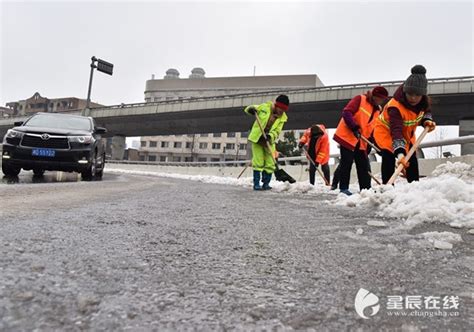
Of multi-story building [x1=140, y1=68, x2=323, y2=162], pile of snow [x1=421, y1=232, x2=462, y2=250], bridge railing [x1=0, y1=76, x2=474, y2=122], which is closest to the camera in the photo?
pile of snow [x1=421, y1=232, x2=462, y2=250]

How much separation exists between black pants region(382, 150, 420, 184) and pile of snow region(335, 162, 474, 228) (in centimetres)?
133

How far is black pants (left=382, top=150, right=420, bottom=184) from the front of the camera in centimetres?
491

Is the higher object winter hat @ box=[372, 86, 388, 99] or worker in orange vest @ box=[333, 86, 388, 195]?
winter hat @ box=[372, 86, 388, 99]

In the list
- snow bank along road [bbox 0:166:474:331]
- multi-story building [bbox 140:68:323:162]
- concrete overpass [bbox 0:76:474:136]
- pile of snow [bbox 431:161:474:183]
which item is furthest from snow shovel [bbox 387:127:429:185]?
multi-story building [bbox 140:68:323:162]

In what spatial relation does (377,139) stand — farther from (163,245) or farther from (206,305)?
(206,305)

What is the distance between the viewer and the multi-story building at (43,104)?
88.5 metres

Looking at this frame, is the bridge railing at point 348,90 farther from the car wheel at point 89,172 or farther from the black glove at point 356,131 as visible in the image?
the car wheel at point 89,172

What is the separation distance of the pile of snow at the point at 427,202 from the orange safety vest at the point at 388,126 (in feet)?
4.41

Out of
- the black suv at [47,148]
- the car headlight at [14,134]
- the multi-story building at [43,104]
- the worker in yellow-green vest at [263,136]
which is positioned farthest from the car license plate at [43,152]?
the multi-story building at [43,104]

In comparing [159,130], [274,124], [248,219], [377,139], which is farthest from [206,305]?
[159,130]

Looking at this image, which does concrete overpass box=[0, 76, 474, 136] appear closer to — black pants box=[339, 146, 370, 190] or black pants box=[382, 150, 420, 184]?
black pants box=[339, 146, 370, 190]

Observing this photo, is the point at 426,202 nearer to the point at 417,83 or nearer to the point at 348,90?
the point at 417,83

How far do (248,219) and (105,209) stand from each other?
113 centimetres

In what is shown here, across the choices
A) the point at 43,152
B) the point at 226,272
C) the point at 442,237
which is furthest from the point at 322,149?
the point at 226,272
